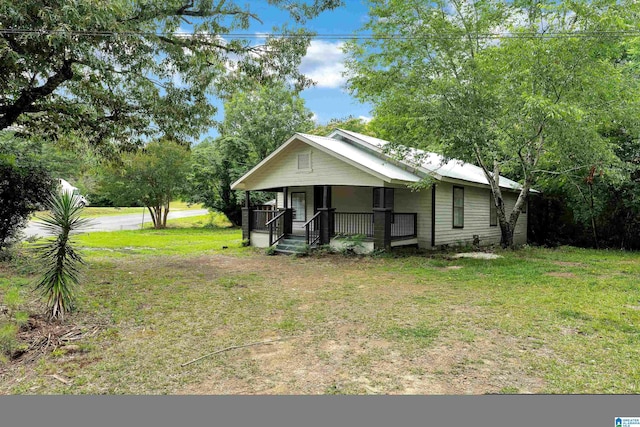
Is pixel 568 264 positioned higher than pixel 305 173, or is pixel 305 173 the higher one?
pixel 305 173

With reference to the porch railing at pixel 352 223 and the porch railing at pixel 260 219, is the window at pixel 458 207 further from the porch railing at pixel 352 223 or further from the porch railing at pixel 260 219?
the porch railing at pixel 260 219

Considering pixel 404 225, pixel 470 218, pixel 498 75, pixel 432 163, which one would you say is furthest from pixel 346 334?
pixel 470 218

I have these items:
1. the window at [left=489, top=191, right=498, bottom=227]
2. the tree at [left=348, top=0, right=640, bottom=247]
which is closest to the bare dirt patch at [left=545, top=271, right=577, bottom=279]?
the tree at [left=348, top=0, right=640, bottom=247]

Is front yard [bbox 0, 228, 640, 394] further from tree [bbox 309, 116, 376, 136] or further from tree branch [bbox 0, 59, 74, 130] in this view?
tree [bbox 309, 116, 376, 136]

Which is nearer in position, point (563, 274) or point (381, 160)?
point (563, 274)

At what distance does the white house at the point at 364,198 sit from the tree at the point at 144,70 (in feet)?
10.1

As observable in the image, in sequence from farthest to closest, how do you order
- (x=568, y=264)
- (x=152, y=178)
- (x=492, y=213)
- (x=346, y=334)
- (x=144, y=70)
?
1. (x=152, y=178)
2. (x=492, y=213)
3. (x=568, y=264)
4. (x=144, y=70)
5. (x=346, y=334)

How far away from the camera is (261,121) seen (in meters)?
27.9

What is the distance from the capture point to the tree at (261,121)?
27.9 meters

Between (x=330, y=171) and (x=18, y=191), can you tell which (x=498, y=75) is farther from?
(x=18, y=191)

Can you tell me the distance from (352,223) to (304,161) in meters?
2.78

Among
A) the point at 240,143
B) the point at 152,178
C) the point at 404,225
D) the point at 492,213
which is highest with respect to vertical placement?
the point at 240,143

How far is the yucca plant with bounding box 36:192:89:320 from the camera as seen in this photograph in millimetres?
5078

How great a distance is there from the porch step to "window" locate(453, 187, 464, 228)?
19.1ft
